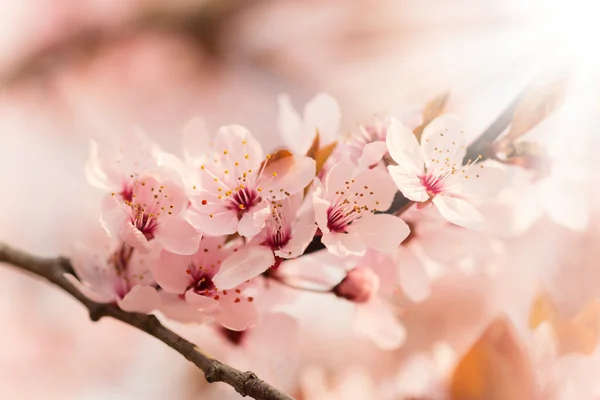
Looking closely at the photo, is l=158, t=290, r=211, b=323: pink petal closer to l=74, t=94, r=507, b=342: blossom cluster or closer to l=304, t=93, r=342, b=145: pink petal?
l=74, t=94, r=507, b=342: blossom cluster

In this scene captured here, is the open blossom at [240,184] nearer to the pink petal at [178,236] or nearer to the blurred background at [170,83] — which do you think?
the pink petal at [178,236]

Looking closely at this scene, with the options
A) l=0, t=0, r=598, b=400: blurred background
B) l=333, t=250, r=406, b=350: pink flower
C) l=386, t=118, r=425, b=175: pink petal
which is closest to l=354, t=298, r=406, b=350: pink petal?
l=333, t=250, r=406, b=350: pink flower

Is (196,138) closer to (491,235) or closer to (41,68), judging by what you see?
(491,235)

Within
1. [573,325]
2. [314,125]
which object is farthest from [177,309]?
[573,325]

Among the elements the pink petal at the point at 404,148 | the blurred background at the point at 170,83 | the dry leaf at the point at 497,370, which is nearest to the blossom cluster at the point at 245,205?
the pink petal at the point at 404,148

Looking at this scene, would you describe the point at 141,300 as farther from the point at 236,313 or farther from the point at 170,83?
the point at 170,83

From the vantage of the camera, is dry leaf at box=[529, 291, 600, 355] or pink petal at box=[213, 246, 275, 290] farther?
dry leaf at box=[529, 291, 600, 355]

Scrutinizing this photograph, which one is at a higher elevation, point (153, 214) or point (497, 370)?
point (153, 214)
